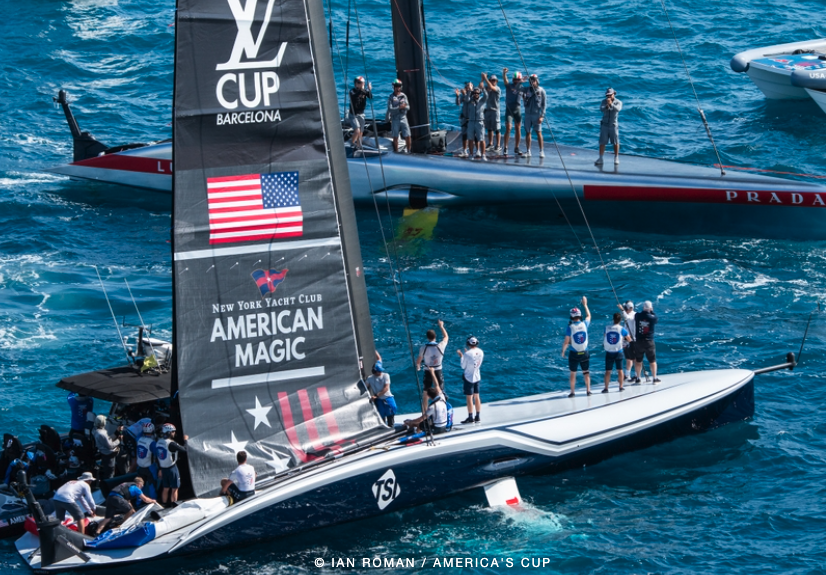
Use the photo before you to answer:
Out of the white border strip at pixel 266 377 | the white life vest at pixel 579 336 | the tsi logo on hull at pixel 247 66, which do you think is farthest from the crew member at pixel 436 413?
the tsi logo on hull at pixel 247 66

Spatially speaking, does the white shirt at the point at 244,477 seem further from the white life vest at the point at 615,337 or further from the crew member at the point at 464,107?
the crew member at the point at 464,107

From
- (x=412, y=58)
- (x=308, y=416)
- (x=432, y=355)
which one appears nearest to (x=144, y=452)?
(x=308, y=416)

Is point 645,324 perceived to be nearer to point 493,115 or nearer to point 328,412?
point 328,412

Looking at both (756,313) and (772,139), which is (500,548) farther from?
(772,139)

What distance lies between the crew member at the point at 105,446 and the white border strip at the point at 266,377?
2.19m

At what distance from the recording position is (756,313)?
932 inches

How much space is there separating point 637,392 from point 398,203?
11.7 metres

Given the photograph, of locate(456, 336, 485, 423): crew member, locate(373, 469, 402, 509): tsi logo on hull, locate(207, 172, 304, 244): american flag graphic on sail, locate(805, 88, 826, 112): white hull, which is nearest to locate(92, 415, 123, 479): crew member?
locate(207, 172, 304, 244): american flag graphic on sail

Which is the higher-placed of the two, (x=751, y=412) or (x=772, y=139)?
(x=772, y=139)

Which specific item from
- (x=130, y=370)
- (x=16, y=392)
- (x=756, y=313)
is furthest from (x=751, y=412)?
(x=16, y=392)

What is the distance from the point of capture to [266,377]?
1661 cm

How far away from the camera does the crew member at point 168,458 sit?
16109mm

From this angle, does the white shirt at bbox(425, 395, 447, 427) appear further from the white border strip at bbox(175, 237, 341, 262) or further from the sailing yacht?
the sailing yacht

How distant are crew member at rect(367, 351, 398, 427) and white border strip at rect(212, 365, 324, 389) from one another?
1.04m
